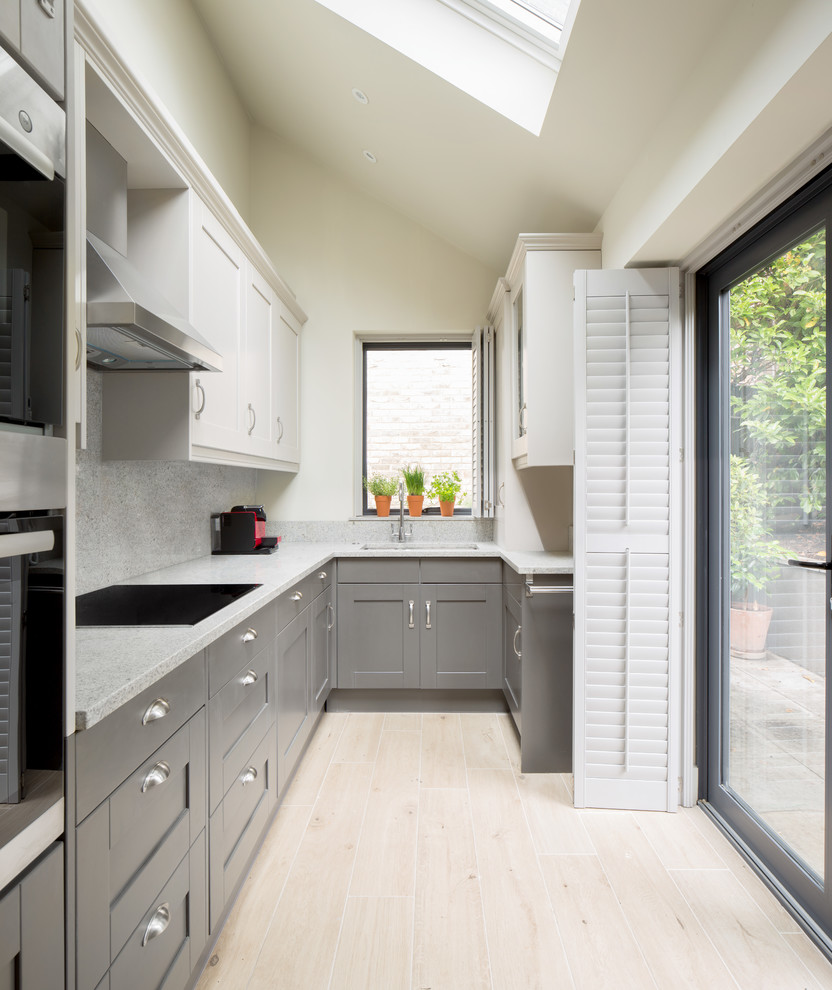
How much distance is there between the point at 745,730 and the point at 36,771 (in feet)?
6.93

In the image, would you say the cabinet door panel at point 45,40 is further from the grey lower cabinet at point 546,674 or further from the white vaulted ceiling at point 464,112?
the grey lower cabinet at point 546,674

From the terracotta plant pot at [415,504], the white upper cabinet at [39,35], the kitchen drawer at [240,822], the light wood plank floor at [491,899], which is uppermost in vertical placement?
the white upper cabinet at [39,35]

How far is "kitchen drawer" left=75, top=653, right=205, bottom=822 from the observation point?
0.95 meters

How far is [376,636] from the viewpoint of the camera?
126 inches

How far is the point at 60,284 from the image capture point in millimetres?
856

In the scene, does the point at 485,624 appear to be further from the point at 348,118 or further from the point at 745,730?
the point at 348,118

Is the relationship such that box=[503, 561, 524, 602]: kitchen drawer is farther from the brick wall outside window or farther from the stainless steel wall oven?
the stainless steel wall oven

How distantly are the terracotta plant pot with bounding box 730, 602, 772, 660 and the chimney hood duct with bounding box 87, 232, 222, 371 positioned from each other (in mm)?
1971

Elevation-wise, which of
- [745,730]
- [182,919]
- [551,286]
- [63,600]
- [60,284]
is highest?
[551,286]

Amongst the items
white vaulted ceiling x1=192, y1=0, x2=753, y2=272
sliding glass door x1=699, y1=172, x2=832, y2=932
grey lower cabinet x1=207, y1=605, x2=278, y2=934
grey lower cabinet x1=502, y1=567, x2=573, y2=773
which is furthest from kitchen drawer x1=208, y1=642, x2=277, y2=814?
white vaulted ceiling x1=192, y1=0, x2=753, y2=272

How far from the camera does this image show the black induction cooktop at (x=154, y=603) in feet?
5.27

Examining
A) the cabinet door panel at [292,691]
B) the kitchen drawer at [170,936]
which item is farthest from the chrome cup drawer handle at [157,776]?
the cabinet door panel at [292,691]

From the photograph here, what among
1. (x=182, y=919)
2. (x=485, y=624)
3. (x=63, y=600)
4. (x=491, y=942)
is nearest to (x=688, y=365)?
(x=485, y=624)

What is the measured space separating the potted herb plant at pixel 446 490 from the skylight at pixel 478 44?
6.60 feet
